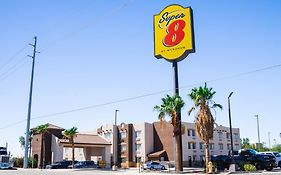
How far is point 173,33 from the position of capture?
44.4 metres

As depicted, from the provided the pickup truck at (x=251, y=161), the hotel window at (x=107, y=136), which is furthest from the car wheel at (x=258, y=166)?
the hotel window at (x=107, y=136)

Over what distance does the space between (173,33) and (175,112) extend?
11193 millimetres

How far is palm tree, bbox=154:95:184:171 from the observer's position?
3891cm

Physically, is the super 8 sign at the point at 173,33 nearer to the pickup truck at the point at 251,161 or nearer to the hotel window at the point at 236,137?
the pickup truck at the point at 251,161

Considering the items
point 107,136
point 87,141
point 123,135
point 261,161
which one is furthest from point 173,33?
point 107,136

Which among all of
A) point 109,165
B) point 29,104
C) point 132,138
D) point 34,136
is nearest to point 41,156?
point 34,136

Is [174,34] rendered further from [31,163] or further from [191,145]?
[31,163]

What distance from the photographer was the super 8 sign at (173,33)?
4291 cm

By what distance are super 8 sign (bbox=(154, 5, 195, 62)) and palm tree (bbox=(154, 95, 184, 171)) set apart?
614 centimetres

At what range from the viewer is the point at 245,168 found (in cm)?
3522

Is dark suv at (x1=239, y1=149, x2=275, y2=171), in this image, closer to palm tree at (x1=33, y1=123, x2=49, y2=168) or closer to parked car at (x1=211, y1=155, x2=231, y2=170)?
parked car at (x1=211, y1=155, x2=231, y2=170)

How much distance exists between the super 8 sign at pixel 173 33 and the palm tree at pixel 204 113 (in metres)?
7.04

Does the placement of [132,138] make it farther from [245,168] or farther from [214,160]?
[245,168]

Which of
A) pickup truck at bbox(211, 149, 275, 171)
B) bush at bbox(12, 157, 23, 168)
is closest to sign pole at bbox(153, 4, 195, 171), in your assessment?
pickup truck at bbox(211, 149, 275, 171)
